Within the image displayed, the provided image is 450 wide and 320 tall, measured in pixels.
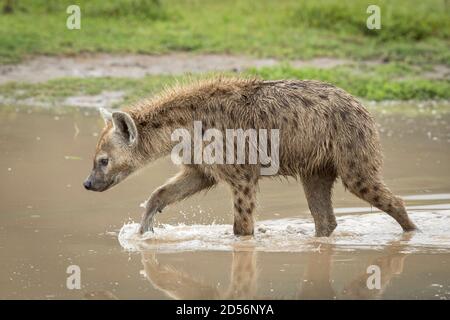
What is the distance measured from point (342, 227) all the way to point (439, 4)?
9.75 meters

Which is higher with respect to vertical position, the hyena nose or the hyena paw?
the hyena nose

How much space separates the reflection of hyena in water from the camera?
673cm

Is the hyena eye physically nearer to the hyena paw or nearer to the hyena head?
the hyena head

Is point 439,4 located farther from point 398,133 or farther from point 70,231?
point 70,231

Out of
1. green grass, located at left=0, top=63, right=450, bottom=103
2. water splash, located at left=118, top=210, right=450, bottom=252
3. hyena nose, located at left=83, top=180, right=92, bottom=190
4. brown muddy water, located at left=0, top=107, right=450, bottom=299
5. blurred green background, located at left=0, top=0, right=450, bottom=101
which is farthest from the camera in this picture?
blurred green background, located at left=0, top=0, right=450, bottom=101

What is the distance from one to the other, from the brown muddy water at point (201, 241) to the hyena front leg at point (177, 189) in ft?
0.53

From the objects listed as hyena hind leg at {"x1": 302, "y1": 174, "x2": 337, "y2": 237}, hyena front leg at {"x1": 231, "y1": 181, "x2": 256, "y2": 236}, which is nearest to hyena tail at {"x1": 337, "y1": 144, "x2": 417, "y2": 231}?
hyena hind leg at {"x1": 302, "y1": 174, "x2": 337, "y2": 237}

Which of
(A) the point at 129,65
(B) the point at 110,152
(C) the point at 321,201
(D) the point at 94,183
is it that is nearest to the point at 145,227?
(D) the point at 94,183

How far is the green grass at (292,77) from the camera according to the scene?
1193 centimetres

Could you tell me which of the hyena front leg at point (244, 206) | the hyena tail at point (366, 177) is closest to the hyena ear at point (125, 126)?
the hyena front leg at point (244, 206)

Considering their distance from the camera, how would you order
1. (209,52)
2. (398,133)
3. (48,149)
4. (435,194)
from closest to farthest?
(435,194) < (48,149) < (398,133) < (209,52)

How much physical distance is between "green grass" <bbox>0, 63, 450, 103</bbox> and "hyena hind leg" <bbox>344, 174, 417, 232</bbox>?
5.24 meters
